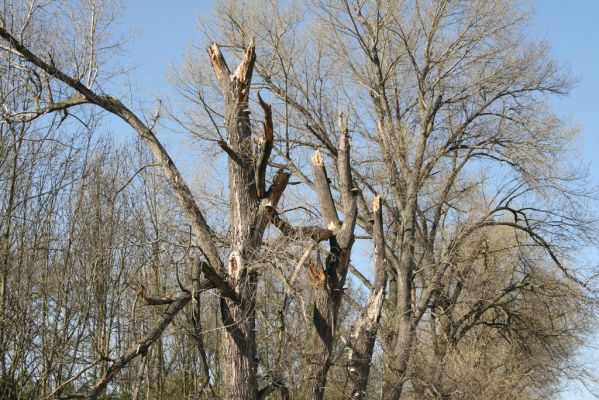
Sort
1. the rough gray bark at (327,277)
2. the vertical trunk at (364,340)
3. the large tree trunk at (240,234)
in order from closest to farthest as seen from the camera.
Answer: the large tree trunk at (240,234) → the rough gray bark at (327,277) → the vertical trunk at (364,340)

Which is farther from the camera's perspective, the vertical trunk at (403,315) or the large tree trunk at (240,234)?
the vertical trunk at (403,315)

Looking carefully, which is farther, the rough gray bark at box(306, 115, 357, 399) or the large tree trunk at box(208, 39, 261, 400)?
the rough gray bark at box(306, 115, 357, 399)

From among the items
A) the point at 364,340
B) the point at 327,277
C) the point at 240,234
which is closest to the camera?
the point at 240,234

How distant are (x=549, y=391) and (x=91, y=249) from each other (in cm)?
1232

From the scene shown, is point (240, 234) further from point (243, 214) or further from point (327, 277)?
point (327, 277)

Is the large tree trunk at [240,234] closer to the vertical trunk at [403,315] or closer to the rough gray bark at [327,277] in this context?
the rough gray bark at [327,277]

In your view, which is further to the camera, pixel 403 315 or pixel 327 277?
pixel 403 315

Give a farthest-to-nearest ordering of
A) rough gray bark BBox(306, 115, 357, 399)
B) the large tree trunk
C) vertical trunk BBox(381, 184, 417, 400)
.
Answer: vertical trunk BBox(381, 184, 417, 400) → rough gray bark BBox(306, 115, 357, 399) → the large tree trunk

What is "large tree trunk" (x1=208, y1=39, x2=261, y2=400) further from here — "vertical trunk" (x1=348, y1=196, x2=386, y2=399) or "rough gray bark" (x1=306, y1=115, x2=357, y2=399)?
"vertical trunk" (x1=348, y1=196, x2=386, y2=399)

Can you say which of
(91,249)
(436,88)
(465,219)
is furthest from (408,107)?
(91,249)

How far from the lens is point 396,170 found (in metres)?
20.8

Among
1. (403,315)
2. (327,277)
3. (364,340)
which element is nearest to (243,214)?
(327,277)

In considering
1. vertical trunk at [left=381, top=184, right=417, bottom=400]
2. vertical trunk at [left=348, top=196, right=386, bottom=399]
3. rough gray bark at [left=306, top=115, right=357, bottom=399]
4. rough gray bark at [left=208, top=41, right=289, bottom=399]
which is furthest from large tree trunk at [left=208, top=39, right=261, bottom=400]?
vertical trunk at [left=381, top=184, right=417, bottom=400]

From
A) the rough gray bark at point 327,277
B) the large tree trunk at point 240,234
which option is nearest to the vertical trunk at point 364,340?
the rough gray bark at point 327,277
